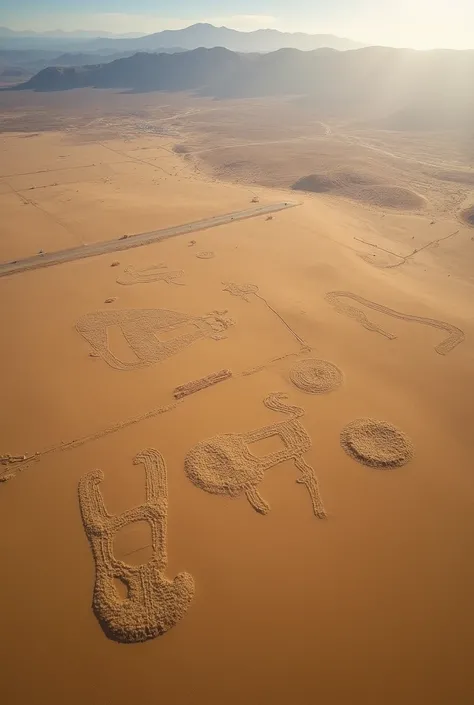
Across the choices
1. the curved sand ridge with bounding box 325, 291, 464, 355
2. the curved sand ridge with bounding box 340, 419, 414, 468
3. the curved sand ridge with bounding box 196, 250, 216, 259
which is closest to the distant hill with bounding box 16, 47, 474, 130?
the curved sand ridge with bounding box 196, 250, 216, 259

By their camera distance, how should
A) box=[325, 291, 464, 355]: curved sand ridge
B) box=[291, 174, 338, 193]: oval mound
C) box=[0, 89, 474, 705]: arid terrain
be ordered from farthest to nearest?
box=[291, 174, 338, 193]: oval mound → box=[325, 291, 464, 355]: curved sand ridge → box=[0, 89, 474, 705]: arid terrain

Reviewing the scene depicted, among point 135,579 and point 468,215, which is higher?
point 468,215

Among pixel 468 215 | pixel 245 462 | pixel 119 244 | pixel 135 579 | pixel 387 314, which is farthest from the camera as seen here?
pixel 468 215

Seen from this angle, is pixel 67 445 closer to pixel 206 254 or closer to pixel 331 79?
pixel 206 254

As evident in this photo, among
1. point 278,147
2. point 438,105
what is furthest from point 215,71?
point 278,147

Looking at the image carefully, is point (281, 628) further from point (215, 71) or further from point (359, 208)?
point (215, 71)

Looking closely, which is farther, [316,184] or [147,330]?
[316,184]

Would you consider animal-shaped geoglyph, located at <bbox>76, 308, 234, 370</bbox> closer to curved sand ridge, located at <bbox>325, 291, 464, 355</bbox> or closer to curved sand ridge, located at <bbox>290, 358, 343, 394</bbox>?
curved sand ridge, located at <bbox>290, 358, 343, 394</bbox>

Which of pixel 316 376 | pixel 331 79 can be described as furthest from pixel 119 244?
pixel 331 79
